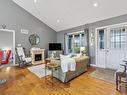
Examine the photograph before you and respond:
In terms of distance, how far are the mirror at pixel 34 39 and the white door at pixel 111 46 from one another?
4394 mm

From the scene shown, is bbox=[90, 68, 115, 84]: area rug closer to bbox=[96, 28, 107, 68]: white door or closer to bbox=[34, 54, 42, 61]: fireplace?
bbox=[96, 28, 107, 68]: white door

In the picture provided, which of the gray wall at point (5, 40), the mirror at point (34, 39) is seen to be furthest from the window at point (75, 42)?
the gray wall at point (5, 40)

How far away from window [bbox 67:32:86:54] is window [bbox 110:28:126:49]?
6.77 feet

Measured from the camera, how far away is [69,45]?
7.98 m

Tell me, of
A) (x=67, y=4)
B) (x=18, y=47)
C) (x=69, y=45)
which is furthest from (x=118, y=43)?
(x=18, y=47)

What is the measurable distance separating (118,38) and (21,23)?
590cm

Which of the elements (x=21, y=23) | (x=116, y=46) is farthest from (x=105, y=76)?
(x=21, y=23)

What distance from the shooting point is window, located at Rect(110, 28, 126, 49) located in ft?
15.6

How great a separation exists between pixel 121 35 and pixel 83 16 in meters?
2.17

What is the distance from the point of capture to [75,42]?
7398mm

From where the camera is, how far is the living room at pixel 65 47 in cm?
317

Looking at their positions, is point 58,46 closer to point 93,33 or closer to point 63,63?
point 93,33

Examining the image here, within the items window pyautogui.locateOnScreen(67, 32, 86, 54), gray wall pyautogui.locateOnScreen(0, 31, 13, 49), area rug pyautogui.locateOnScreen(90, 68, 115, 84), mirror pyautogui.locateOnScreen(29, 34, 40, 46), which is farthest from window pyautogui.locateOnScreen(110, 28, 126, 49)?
gray wall pyautogui.locateOnScreen(0, 31, 13, 49)

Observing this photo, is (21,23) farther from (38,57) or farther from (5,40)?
(5,40)
